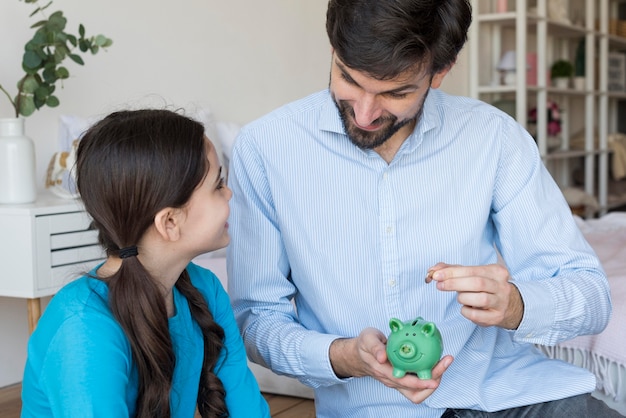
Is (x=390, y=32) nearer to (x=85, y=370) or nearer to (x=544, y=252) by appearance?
(x=544, y=252)

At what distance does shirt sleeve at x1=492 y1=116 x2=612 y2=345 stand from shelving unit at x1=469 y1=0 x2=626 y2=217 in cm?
350

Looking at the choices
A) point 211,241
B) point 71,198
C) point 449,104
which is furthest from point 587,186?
point 211,241

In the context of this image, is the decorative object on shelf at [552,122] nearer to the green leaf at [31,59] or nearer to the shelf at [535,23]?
the shelf at [535,23]

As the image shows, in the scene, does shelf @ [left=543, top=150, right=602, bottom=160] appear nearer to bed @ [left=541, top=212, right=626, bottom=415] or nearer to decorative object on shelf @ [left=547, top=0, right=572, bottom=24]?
decorative object on shelf @ [left=547, top=0, right=572, bottom=24]

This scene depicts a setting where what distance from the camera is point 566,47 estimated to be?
603 cm

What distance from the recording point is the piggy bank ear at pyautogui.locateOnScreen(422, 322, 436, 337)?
107cm

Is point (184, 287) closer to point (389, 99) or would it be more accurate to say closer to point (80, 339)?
point (80, 339)

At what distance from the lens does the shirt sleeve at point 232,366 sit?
129 centimetres

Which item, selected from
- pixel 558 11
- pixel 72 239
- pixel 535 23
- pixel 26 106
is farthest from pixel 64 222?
pixel 558 11

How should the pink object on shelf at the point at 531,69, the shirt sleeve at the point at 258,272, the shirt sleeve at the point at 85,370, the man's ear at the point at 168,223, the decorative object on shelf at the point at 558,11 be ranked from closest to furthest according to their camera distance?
the shirt sleeve at the point at 85,370, the man's ear at the point at 168,223, the shirt sleeve at the point at 258,272, the pink object on shelf at the point at 531,69, the decorative object on shelf at the point at 558,11

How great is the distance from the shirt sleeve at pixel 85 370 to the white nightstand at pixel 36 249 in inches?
42.4

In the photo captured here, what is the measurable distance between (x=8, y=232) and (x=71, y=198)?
0.86 ft

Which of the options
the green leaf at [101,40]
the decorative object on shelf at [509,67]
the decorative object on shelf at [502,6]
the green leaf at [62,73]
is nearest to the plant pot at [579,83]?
the decorative object on shelf at [509,67]

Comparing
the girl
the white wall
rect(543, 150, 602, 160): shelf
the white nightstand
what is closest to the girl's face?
the girl
